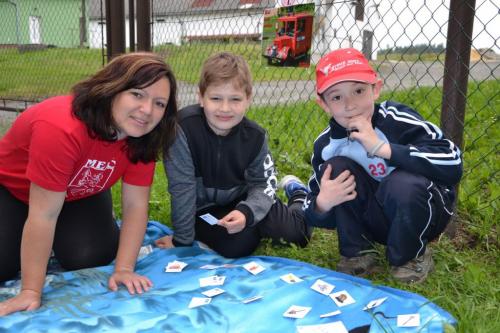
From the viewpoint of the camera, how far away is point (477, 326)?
5.14 ft

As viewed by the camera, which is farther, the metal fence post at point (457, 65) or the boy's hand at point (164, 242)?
the boy's hand at point (164, 242)

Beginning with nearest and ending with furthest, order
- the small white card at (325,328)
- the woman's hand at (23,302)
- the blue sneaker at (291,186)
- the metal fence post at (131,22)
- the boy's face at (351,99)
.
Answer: the small white card at (325,328) < the woman's hand at (23,302) < the boy's face at (351,99) < the blue sneaker at (291,186) < the metal fence post at (131,22)

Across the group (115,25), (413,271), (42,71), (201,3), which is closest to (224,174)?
(413,271)

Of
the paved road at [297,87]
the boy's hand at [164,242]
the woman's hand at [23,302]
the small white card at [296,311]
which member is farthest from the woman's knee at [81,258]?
the paved road at [297,87]

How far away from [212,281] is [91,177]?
649 mm

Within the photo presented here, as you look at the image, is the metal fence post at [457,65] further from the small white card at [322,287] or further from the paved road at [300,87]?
the paved road at [300,87]

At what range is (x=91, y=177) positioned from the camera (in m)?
2.06

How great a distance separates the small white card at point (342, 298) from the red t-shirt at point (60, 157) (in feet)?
2.97

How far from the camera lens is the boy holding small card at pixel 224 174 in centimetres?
225

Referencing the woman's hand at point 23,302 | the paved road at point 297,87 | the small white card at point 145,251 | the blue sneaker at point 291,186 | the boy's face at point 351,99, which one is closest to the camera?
the woman's hand at point 23,302

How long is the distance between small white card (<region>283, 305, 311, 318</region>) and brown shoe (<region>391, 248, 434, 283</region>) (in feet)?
1.58

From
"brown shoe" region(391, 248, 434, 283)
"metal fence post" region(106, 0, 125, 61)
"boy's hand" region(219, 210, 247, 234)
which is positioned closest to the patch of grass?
"metal fence post" region(106, 0, 125, 61)

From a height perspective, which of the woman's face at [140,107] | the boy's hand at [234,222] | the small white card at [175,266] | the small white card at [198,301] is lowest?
the small white card at [198,301]

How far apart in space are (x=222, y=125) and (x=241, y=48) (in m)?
2.13
